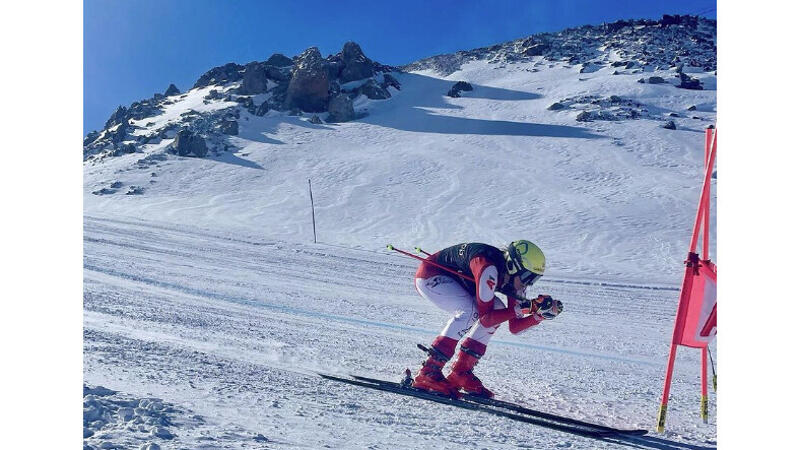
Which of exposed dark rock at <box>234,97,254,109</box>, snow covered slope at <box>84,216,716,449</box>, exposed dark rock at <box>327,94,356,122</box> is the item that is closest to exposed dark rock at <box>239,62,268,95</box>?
exposed dark rock at <box>234,97,254,109</box>

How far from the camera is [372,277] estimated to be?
29.0 ft

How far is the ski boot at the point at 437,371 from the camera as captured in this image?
3723mm

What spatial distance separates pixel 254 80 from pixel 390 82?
932 cm

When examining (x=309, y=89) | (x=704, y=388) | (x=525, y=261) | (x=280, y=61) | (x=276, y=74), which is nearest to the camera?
(x=704, y=388)

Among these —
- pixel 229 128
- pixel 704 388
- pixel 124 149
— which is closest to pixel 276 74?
pixel 229 128

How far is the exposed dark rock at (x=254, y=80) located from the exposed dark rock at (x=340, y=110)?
5.19 metres

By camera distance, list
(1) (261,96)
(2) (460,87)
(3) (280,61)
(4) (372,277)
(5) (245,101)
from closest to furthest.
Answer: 1. (4) (372,277)
2. (5) (245,101)
3. (1) (261,96)
4. (2) (460,87)
5. (3) (280,61)

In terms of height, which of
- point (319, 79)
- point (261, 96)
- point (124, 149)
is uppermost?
point (319, 79)

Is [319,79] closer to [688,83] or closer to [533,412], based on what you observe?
[688,83]

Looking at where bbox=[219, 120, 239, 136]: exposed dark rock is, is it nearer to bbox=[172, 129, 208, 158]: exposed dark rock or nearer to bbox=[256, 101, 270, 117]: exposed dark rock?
bbox=[256, 101, 270, 117]: exposed dark rock
